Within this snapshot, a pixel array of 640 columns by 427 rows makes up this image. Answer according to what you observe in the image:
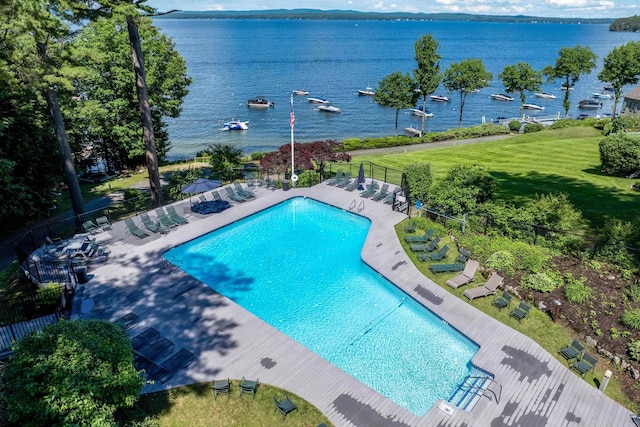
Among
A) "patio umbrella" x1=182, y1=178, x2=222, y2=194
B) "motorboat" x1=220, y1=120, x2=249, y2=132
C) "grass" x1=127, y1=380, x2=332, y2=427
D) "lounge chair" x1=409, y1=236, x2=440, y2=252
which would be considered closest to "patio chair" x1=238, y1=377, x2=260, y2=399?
"grass" x1=127, y1=380, x2=332, y2=427

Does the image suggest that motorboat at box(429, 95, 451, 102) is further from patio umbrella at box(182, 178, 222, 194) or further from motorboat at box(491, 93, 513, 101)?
patio umbrella at box(182, 178, 222, 194)

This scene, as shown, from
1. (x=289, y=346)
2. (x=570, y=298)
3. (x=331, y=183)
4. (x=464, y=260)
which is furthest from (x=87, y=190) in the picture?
(x=570, y=298)

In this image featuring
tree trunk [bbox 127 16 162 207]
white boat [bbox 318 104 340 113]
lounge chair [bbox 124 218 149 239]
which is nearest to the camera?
lounge chair [bbox 124 218 149 239]

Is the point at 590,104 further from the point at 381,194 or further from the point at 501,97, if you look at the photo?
the point at 381,194

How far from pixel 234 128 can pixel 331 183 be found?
1540 inches

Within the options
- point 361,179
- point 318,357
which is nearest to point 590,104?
point 361,179

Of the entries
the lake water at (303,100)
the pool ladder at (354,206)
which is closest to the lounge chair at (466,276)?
the pool ladder at (354,206)

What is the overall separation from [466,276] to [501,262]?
1908mm

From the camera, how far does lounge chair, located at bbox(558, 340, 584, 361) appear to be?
531 inches

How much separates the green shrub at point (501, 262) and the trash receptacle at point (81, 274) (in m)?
17.7

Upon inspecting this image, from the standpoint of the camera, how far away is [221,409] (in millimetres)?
11828

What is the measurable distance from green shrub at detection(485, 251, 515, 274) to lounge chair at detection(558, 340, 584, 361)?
15.0ft

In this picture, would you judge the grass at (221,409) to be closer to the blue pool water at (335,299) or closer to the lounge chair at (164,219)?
the blue pool water at (335,299)

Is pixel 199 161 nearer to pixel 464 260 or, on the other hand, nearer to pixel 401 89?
pixel 401 89
